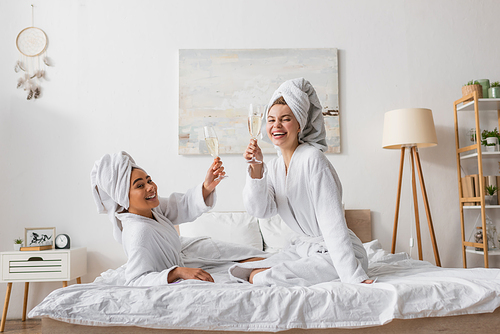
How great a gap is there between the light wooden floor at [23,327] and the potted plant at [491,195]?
3.59m

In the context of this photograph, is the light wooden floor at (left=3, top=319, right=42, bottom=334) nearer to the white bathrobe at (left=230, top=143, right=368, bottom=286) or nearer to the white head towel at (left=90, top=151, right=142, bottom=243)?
the white head towel at (left=90, top=151, right=142, bottom=243)

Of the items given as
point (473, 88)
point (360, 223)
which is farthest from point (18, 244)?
point (473, 88)

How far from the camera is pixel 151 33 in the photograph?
11.4 feet

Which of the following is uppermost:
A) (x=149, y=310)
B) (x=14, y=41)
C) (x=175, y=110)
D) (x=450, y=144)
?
(x=14, y=41)

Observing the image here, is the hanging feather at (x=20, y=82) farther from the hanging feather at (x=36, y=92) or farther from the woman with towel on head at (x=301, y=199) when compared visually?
the woman with towel on head at (x=301, y=199)

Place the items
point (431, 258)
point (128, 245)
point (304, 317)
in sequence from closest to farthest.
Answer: point (304, 317) → point (128, 245) → point (431, 258)

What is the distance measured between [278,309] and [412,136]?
7.39 ft

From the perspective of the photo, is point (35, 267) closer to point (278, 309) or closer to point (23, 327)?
point (23, 327)

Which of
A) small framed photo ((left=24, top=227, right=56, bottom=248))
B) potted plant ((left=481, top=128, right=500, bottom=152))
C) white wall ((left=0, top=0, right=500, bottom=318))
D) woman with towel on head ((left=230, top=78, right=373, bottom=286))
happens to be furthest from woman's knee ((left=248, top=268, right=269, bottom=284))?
potted plant ((left=481, top=128, right=500, bottom=152))

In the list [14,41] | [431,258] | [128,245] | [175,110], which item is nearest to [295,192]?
[128,245]

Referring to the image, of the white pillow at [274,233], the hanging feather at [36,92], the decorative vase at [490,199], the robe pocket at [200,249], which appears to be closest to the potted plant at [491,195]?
the decorative vase at [490,199]

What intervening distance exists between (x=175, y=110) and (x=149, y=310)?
7.81 ft

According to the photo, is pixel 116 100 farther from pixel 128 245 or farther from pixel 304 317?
pixel 304 317

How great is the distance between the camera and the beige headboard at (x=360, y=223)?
10.8 ft
